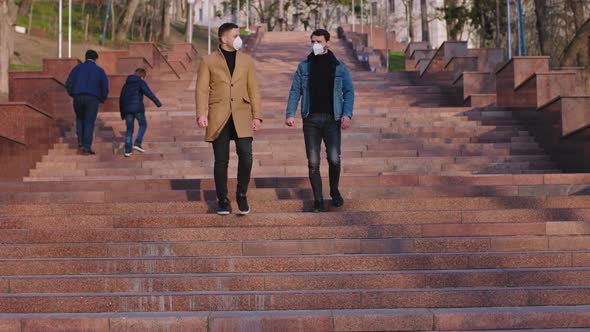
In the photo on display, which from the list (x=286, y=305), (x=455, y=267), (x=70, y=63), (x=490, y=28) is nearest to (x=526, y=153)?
(x=455, y=267)

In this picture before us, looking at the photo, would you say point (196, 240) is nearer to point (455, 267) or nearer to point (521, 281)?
point (455, 267)

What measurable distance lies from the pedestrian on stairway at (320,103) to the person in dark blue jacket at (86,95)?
6456mm

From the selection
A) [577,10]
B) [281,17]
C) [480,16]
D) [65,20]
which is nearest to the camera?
[577,10]

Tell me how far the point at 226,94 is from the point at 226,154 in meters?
0.59

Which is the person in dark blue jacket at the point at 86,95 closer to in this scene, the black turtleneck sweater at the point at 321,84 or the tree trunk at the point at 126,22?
the black turtleneck sweater at the point at 321,84

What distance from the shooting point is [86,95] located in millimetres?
16078

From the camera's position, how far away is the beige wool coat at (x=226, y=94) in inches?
392

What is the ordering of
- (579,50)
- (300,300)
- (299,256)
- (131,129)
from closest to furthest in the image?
(300,300) < (299,256) < (131,129) < (579,50)

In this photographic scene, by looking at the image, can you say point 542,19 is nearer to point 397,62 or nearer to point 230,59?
point 230,59

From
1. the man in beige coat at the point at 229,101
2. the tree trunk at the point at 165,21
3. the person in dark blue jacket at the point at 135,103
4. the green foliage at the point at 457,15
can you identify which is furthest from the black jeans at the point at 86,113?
the green foliage at the point at 457,15

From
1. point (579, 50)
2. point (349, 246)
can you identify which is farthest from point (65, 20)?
point (349, 246)

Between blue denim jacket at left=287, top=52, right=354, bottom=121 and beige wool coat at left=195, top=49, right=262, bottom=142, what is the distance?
422mm

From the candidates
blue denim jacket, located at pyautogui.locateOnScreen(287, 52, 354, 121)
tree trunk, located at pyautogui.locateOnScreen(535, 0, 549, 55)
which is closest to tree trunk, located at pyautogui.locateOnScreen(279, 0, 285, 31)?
tree trunk, located at pyautogui.locateOnScreen(535, 0, 549, 55)

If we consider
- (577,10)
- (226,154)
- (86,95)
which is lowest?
(226,154)
